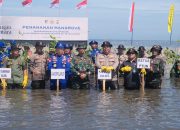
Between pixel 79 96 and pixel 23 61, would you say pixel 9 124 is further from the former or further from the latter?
pixel 23 61

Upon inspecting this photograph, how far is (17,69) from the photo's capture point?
578 inches

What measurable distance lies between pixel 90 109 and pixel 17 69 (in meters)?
4.22

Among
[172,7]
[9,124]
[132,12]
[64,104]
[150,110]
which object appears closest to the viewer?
[9,124]

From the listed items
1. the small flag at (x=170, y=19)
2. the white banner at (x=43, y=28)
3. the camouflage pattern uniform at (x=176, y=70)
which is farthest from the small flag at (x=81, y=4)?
the camouflage pattern uniform at (x=176, y=70)

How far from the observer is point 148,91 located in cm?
1491

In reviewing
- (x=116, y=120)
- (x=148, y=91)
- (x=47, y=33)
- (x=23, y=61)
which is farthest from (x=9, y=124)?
(x=47, y=33)

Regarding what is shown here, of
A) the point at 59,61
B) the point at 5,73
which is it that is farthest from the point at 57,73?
the point at 5,73

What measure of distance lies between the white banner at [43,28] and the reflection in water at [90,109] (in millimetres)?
20952

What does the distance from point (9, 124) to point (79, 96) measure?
14.5 feet

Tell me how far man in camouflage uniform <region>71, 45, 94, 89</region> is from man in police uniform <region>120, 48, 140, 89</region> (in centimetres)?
110

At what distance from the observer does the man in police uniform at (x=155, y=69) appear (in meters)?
15.2

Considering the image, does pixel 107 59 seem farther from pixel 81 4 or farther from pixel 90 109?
pixel 81 4

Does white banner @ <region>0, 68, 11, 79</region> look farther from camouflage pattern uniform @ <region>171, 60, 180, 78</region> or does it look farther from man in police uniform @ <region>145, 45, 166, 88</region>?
camouflage pattern uniform @ <region>171, 60, 180, 78</region>

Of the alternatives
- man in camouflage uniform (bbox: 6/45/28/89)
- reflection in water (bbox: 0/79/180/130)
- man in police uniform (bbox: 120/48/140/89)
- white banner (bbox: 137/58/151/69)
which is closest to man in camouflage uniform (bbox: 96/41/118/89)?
man in police uniform (bbox: 120/48/140/89)
